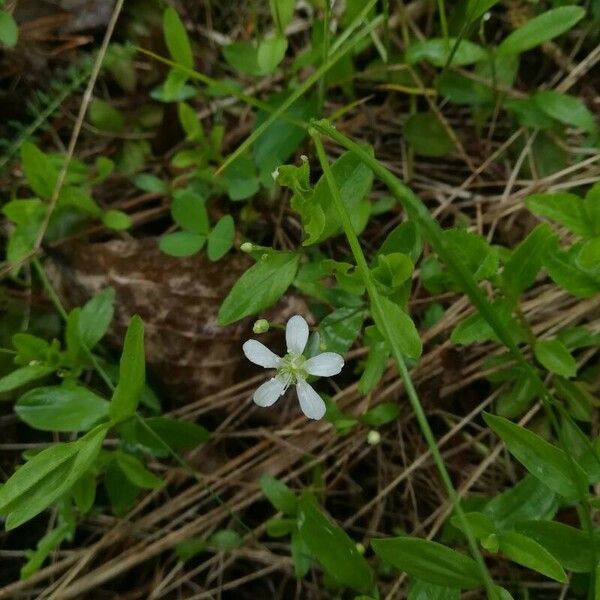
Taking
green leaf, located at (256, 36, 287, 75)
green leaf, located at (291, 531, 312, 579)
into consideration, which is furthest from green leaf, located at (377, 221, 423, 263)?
green leaf, located at (291, 531, 312, 579)

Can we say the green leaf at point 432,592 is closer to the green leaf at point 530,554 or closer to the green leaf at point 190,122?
the green leaf at point 530,554

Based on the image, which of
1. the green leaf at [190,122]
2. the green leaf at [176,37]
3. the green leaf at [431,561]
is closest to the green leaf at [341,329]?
the green leaf at [431,561]

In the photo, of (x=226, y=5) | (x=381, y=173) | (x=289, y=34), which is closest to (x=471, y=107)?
(x=289, y=34)

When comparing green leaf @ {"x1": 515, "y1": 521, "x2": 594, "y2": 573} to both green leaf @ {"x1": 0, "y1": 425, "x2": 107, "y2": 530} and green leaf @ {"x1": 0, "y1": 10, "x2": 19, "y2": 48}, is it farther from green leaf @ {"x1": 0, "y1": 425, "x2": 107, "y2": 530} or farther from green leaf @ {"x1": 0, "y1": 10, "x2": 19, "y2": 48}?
green leaf @ {"x1": 0, "y1": 10, "x2": 19, "y2": 48}

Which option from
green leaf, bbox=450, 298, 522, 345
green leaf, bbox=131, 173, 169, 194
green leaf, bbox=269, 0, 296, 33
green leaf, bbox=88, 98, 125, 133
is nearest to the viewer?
green leaf, bbox=450, 298, 522, 345

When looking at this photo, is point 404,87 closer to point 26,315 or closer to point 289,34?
point 289,34

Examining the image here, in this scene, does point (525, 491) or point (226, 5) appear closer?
point (525, 491)

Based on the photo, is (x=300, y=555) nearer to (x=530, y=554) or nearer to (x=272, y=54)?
(x=530, y=554)
